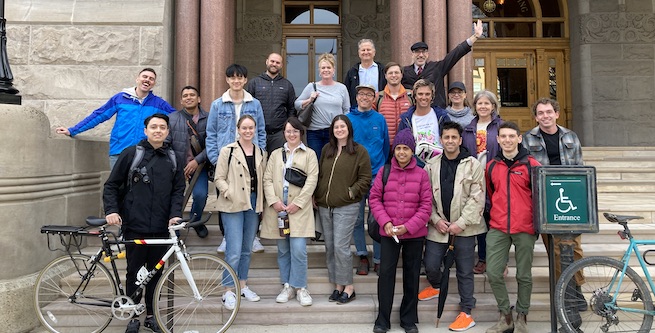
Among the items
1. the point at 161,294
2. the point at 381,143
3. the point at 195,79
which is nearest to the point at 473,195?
the point at 381,143

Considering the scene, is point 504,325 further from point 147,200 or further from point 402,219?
point 147,200

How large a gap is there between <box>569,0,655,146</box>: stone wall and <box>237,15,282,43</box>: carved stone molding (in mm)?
7896

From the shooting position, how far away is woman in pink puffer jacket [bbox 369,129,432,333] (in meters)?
3.87

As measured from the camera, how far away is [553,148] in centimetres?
409

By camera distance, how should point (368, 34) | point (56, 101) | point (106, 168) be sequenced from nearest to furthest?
1. point (106, 168)
2. point (56, 101)
3. point (368, 34)

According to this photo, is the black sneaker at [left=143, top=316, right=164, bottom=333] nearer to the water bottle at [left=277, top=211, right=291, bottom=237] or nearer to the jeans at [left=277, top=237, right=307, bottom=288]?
the jeans at [left=277, top=237, right=307, bottom=288]

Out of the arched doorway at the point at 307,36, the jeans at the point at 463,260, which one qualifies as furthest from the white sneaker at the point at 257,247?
the arched doorway at the point at 307,36

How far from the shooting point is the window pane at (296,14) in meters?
11.0

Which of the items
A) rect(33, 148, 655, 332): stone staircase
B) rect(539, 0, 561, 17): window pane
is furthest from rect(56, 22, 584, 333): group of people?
rect(539, 0, 561, 17): window pane

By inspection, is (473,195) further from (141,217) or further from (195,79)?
(195,79)

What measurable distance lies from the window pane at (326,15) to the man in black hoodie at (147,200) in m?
7.90

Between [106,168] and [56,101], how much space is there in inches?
76.9

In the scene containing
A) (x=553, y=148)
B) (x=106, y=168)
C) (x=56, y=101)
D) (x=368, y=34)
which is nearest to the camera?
(x=553, y=148)

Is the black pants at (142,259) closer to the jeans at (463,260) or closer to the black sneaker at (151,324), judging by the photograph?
the black sneaker at (151,324)
